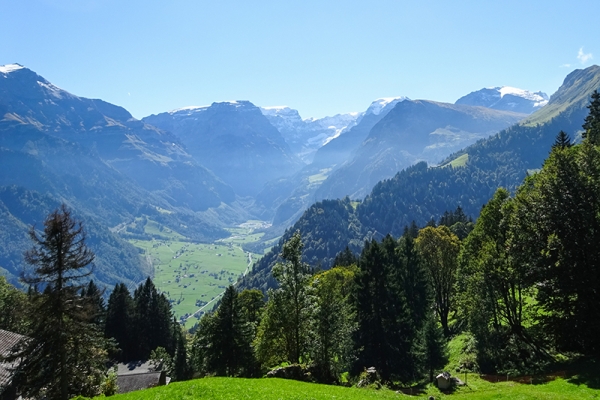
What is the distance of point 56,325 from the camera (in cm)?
3325

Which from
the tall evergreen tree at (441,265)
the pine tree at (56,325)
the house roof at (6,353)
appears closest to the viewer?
the pine tree at (56,325)

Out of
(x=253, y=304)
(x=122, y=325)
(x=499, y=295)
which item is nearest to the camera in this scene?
(x=499, y=295)

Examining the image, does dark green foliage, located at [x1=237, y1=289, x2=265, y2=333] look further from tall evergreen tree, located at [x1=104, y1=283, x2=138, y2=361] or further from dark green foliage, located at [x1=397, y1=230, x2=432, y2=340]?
tall evergreen tree, located at [x1=104, y1=283, x2=138, y2=361]

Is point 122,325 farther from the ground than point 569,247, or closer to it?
closer to it

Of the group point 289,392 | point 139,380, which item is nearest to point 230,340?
point 139,380

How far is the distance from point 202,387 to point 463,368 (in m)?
31.5

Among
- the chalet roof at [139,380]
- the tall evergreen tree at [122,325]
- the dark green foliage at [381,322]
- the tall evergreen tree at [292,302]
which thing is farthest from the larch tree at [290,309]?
the tall evergreen tree at [122,325]

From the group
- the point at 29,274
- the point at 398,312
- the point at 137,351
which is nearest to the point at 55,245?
the point at 29,274

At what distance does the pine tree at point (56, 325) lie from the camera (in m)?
33.5

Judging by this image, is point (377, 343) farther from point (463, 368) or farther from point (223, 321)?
point (223, 321)

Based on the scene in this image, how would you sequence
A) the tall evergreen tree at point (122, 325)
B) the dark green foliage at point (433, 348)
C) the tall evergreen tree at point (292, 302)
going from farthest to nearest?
the tall evergreen tree at point (122, 325) < the tall evergreen tree at point (292, 302) < the dark green foliage at point (433, 348)

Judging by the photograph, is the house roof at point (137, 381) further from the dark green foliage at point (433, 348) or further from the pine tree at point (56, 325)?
the dark green foliage at point (433, 348)

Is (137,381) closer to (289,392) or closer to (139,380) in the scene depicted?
(139,380)

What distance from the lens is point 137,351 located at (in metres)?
105
